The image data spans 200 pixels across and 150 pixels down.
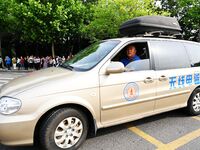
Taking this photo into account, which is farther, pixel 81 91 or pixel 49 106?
pixel 81 91

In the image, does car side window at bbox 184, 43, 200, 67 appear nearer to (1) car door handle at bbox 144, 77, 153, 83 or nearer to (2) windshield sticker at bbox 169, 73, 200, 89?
(2) windshield sticker at bbox 169, 73, 200, 89

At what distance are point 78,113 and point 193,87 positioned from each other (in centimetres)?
264

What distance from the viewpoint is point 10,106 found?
3.06 m

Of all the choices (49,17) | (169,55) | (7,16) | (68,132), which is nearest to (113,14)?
(49,17)

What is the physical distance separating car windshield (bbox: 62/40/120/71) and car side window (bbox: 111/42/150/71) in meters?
0.23

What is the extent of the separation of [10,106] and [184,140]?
8.86 ft

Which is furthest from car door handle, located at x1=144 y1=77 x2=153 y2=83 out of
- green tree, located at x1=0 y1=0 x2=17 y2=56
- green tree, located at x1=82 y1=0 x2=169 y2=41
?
green tree, located at x1=0 y1=0 x2=17 y2=56

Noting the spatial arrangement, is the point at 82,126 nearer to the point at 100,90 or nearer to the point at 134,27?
the point at 100,90

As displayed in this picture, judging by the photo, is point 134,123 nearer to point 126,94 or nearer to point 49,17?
point 126,94

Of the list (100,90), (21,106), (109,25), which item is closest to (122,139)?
(100,90)

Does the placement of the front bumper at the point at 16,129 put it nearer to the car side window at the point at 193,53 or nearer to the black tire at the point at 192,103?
the black tire at the point at 192,103

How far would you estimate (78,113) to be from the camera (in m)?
3.46

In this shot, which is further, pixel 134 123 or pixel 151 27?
pixel 151 27

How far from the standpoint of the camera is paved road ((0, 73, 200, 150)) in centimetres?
365
